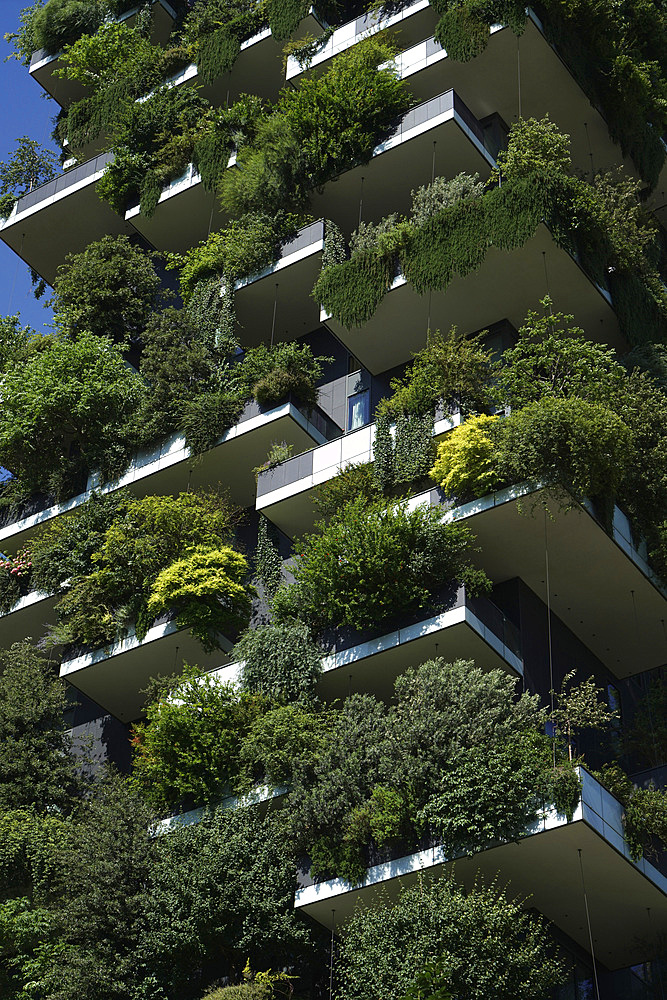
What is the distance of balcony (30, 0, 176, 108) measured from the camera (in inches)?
1719

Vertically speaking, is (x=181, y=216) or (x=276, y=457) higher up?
(x=181, y=216)

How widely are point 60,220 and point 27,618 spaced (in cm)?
1470

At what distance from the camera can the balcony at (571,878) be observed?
19.7m

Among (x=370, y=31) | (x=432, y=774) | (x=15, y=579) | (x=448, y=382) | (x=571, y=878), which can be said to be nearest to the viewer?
(x=432, y=774)

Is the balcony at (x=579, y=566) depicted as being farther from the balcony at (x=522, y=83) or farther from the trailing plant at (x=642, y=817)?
the balcony at (x=522, y=83)

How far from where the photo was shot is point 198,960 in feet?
70.1

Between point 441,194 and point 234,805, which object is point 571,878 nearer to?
point 234,805

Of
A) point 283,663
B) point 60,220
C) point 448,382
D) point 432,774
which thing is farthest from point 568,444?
point 60,220

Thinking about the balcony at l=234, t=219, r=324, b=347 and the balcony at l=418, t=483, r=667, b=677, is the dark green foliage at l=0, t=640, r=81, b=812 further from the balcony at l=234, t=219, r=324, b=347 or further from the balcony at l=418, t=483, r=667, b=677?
the balcony at l=234, t=219, r=324, b=347

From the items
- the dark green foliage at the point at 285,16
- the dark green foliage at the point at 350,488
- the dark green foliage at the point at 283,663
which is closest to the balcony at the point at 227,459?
the dark green foliage at the point at 350,488

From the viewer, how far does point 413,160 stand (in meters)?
31.5

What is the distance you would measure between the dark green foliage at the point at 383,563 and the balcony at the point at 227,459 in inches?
216

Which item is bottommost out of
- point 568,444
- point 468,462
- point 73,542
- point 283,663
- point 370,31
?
point 568,444

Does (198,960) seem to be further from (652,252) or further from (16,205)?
(16,205)
